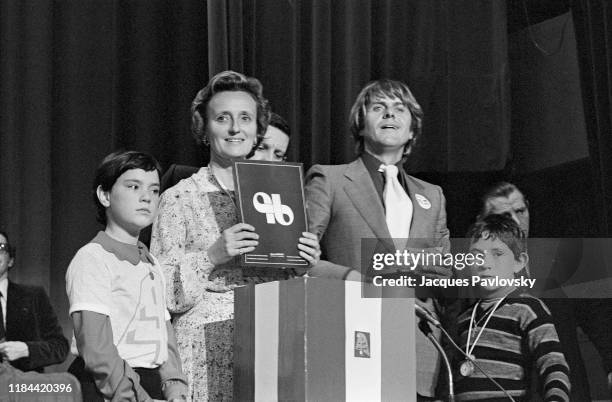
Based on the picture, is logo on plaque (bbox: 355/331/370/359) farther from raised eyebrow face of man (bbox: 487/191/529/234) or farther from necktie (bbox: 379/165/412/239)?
raised eyebrow face of man (bbox: 487/191/529/234)

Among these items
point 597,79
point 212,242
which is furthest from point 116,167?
point 597,79

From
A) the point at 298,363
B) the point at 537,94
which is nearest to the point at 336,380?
the point at 298,363

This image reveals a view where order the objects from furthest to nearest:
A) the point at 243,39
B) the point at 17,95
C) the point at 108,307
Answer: the point at 243,39, the point at 17,95, the point at 108,307

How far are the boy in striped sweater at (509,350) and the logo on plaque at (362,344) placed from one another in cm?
73

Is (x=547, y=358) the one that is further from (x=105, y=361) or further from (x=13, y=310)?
(x=13, y=310)

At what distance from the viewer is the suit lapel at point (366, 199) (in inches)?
133

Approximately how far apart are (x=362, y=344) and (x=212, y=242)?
0.66m

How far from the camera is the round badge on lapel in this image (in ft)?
11.3

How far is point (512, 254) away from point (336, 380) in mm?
1256

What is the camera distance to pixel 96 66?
13.5ft

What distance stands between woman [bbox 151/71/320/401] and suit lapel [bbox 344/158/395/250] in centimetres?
35

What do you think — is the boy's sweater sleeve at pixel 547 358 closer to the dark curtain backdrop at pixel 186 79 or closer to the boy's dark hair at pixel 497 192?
the boy's dark hair at pixel 497 192

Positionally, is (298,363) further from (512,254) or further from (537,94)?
(537,94)

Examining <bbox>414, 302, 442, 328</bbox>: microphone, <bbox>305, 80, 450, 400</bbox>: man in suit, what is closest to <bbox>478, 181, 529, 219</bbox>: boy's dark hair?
<bbox>305, 80, 450, 400</bbox>: man in suit
